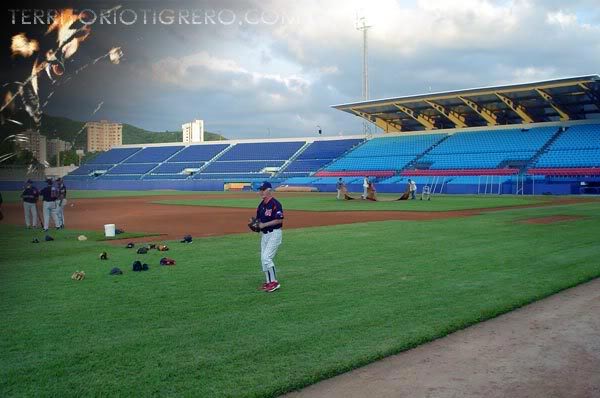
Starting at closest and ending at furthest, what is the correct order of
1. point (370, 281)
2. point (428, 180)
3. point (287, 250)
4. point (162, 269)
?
1. point (370, 281)
2. point (162, 269)
3. point (287, 250)
4. point (428, 180)

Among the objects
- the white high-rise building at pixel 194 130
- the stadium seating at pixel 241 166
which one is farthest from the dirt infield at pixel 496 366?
the white high-rise building at pixel 194 130

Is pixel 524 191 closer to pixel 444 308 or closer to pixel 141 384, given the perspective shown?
pixel 444 308

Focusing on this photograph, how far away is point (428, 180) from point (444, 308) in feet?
180

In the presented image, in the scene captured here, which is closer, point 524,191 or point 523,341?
point 523,341

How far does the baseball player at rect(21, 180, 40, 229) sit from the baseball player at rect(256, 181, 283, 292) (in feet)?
49.0

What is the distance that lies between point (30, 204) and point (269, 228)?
17.2 metres

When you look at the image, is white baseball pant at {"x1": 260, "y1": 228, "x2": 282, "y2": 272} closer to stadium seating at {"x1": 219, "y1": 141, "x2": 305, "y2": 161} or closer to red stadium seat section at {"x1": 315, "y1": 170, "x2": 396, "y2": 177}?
red stadium seat section at {"x1": 315, "y1": 170, "x2": 396, "y2": 177}

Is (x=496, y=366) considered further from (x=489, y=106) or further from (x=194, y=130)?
(x=194, y=130)

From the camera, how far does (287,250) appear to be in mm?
15719

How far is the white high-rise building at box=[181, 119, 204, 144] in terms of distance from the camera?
126875 mm

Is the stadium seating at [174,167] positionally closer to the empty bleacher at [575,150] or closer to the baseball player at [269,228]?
the empty bleacher at [575,150]

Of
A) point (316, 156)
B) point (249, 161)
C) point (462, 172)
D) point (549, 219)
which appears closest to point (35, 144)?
point (549, 219)

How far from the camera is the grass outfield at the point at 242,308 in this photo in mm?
6023

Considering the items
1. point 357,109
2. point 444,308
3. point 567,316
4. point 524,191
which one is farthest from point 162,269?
point 357,109
